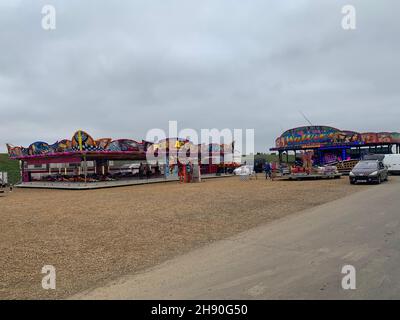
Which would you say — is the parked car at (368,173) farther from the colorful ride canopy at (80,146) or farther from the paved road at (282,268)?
the colorful ride canopy at (80,146)

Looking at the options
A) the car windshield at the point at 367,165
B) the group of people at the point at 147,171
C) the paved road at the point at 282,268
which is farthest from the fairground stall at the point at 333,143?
the paved road at the point at 282,268

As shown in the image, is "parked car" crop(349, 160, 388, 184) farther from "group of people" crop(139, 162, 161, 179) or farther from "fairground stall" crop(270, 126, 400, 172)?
"group of people" crop(139, 162, 161, 179)

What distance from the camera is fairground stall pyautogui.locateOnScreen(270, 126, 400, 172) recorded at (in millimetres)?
36531

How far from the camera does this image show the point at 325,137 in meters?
38.0

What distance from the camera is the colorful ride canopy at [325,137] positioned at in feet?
120

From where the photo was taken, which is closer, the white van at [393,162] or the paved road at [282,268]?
the paved road at [282,268]

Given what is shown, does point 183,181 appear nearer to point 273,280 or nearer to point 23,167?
point 23,167

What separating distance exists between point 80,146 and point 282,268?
73.0 feet

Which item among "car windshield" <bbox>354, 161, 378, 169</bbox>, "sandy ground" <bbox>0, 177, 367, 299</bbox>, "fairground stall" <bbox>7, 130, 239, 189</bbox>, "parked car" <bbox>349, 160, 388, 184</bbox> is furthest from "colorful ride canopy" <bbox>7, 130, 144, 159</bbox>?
"car windshield" <bbox>354, 161, 378, 169</bbox>

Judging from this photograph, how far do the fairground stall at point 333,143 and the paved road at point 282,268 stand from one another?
1139 inches

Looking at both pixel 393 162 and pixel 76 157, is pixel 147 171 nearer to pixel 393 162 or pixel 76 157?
pixel 76 157

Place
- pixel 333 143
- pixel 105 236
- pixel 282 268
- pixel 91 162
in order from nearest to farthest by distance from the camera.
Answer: pixel 282 268 → pixel 105 236 → pixel 91 162 → pixel 333 143

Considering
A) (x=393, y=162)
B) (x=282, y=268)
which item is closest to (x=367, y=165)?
(x=393, y=162)
